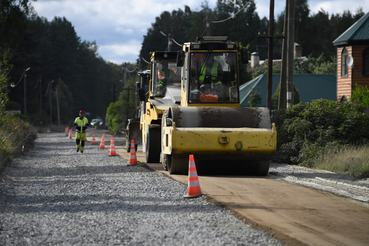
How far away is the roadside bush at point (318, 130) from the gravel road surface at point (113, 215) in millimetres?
6742

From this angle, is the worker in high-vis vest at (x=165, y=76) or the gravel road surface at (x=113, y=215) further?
the worker in high-vis vest at (x=165, y=76)

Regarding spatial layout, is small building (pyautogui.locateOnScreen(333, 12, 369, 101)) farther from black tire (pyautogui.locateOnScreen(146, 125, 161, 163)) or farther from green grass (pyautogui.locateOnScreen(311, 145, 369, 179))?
black tire (pyautogui.locateOnScreen(146, 125, 161, 163))

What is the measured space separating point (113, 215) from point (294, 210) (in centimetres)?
297

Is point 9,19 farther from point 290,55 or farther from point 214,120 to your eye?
point 214,120

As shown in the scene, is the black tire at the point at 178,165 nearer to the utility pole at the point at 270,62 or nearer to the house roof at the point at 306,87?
the utility pole at the point at 270,62

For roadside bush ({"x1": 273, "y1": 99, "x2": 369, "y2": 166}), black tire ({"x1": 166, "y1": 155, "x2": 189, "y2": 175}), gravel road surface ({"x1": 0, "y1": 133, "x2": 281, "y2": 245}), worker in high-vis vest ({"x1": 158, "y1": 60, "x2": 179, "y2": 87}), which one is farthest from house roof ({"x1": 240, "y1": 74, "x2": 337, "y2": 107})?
gravel road surface ({"x1": 0, "y1": 133, "x2": 281, "y2": 245})

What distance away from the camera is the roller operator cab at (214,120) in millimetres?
14930

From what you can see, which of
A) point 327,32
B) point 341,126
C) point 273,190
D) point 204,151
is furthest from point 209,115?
point 327,32

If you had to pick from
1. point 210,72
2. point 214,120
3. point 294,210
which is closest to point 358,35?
point 210,72

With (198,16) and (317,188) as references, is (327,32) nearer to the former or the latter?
(198,16)

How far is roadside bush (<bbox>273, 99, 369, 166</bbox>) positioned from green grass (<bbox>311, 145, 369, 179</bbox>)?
539mm

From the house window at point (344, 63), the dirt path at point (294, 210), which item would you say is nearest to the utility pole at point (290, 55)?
the dirt path at point (294, 210)

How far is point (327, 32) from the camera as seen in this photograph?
309 ft

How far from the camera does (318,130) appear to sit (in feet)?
68.5
